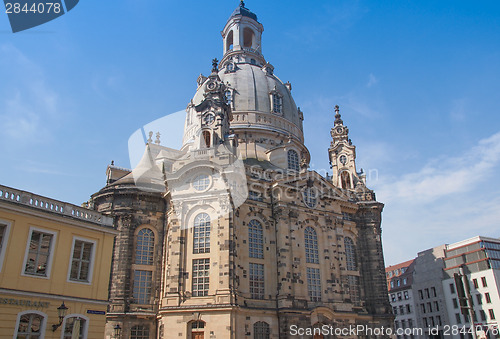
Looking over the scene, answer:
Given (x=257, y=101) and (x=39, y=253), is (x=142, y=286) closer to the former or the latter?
(x=39, y=253)

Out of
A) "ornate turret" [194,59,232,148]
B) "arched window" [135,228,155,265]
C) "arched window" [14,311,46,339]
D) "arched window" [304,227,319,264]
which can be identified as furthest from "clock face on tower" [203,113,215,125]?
"arched window" [14,311,46,339]

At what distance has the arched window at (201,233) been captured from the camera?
114ft

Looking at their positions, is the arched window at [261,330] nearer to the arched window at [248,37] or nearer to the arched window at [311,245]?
the arched window at [311,245]

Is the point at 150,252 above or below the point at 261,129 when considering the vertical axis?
below

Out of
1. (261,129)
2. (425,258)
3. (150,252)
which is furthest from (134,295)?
(425,258)

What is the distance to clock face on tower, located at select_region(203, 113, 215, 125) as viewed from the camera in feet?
139

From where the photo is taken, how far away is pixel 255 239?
37.5m

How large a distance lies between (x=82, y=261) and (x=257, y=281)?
17434 mm

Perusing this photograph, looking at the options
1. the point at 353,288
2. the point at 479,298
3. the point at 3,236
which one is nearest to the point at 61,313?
the point at 3,236

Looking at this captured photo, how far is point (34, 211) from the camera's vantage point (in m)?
20.4

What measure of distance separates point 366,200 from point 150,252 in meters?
25.1

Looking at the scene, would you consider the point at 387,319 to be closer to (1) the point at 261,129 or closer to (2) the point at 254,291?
(2) the point at 254,291

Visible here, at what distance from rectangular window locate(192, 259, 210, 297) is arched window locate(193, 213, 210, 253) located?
0.98m

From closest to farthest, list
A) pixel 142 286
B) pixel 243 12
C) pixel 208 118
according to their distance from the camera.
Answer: pixel 142 286 → pixel 208 118 → pixel 243 12
